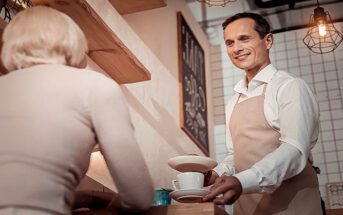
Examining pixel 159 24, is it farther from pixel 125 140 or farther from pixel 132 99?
pixel 125 140

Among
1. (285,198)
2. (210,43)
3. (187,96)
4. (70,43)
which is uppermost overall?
(210,43)

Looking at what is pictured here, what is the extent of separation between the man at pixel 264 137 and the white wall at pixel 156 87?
101 centimetres

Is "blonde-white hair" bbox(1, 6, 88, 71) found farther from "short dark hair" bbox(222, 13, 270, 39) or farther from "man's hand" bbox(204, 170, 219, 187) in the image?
"short dark hair" bbox(222, 13, 270, 39)

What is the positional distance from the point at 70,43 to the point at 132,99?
7.19 ft

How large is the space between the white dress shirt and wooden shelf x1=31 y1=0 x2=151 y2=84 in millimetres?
786

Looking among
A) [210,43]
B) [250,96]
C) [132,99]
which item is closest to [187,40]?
[210,43]

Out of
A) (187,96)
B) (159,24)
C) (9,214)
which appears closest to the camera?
(9,214)

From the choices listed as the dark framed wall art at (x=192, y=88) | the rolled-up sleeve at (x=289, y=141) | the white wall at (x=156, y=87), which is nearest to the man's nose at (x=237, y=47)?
the rolled-up sleeve at (x=289, y=141)

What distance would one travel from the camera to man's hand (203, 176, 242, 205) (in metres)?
1.65

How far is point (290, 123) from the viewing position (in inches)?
78.3

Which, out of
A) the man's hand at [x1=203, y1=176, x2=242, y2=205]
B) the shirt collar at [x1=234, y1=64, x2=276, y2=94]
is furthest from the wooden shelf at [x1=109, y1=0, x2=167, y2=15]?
the man's hand at [x1=203, y1=176, x2=242, y2=205]

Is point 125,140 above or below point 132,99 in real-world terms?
below

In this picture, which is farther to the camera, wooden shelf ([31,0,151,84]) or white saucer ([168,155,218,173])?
wooden shelf ([31,0,151,84])

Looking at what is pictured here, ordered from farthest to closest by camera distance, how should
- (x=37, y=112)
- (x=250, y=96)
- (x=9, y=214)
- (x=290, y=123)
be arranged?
(x=250, y=96) < (x=290, y=123) < (x=37, y=112) < (x=9, y=214)
